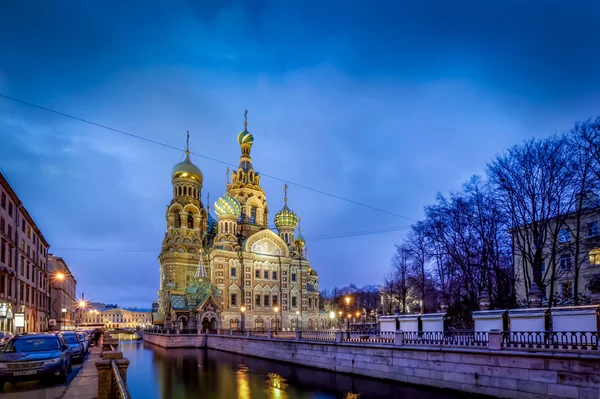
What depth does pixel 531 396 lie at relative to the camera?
14383 mm

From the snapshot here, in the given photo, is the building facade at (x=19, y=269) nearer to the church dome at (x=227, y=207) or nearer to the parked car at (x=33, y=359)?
the parked car at (x=33, y=359)

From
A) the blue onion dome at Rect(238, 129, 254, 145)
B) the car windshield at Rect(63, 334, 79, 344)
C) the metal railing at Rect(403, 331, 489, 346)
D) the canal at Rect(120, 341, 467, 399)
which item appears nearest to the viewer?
the metal railing at Rect(403, 331, 489, 346)

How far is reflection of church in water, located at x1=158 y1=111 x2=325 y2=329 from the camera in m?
53.6

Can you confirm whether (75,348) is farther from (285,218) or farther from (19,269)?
(285,218)

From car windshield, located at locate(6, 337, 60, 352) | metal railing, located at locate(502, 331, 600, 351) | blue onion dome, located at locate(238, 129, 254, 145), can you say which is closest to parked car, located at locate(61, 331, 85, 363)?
car windshield, located at locate(6, 337, 60, 352)

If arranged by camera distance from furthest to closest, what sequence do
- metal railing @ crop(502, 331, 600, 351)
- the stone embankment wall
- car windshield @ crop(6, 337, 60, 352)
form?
metal railing @ crop(502, 331, 600, 351), the stone embankment wall, car windshield @ crop(6, 337, 60, 352)

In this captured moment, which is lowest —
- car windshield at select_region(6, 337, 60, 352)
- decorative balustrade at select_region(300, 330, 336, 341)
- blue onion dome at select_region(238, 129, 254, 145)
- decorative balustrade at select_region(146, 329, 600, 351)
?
decorative balustrade at select_region(300, 330, 336, 341)

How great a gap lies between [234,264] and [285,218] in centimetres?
1278

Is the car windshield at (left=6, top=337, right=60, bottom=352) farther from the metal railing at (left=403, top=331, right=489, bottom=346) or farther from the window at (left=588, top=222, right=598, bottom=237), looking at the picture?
the window at (left=588, top=222, right=598, bottom=237)

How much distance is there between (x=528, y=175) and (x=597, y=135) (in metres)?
4.06

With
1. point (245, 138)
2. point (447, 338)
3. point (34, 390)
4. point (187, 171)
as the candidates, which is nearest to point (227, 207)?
point (187, 171)

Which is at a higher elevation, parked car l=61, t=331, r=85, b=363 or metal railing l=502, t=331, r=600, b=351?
metal railing l=502, t=331, r=600, b=351

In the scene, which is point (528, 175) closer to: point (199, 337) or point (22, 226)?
point (199, 337)

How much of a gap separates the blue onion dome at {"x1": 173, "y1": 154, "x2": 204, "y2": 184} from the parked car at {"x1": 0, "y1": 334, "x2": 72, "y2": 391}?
51.4 m
